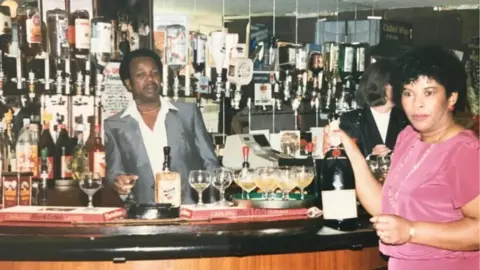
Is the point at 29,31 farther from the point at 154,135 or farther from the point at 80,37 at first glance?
the point at 154,135

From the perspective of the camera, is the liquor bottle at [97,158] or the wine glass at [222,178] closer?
the wine glass at [222,178]

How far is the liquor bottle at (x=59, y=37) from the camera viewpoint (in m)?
4.54

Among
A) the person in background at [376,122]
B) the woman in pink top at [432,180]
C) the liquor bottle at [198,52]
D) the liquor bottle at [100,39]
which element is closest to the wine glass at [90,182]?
the woman in pink top at [432,180]

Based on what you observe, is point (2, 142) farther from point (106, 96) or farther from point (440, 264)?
point (440, 264)

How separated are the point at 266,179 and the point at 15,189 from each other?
45.4 inches

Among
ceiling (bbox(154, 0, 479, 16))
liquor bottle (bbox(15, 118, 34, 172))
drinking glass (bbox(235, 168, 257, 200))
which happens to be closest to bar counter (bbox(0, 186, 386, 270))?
drinking glass (bbox(235, 168, 257, 200))

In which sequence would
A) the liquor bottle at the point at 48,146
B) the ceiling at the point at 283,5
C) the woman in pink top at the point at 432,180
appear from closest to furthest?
1. the woman in pink top at the point at 432,180
2. the liquor bottle at the point at 48,146
3. the ceiling at the point at 283,5

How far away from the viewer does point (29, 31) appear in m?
4.57

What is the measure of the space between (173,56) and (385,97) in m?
1.54

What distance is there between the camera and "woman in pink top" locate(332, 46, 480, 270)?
2.16m

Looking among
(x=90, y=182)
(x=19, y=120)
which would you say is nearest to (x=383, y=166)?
(x=90, y=182)

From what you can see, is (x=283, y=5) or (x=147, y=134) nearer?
(x=147, y=134)

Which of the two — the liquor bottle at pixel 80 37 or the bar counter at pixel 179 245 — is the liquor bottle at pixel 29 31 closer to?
the liquor bottle at pixel 80 37

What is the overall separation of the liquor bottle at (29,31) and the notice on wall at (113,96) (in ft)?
1.91
